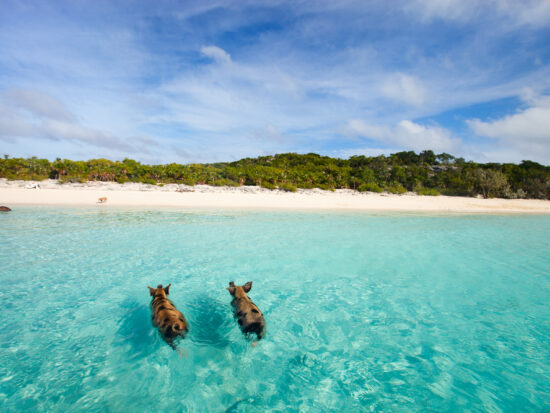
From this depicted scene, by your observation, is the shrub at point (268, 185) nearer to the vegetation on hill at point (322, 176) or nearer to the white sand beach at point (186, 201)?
the vegetation on hill at point (322, 176)

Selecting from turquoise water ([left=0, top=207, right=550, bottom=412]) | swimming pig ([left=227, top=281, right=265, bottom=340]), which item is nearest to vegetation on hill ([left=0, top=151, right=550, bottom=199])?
turquoise water ([left=0, top=207, right=550, bottom=412])

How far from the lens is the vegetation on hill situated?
3403cm

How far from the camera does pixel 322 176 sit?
4159 cm

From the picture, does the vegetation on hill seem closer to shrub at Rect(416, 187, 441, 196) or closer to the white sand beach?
shrub at Rect(416, 187, 441, 196)

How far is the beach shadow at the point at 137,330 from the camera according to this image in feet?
11.9

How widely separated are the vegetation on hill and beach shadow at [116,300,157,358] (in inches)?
1178

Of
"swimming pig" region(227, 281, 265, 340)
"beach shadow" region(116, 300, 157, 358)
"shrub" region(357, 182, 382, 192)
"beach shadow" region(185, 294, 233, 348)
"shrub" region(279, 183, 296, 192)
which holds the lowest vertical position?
"beach shadow" region(116, 300, 157, 358)

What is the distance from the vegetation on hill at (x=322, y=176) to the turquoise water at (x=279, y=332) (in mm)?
27390

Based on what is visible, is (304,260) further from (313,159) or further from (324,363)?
(313,159)

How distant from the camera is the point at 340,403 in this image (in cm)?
282

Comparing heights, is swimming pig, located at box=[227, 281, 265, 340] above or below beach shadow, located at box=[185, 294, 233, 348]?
above

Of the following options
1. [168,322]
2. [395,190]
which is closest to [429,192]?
[395,190]

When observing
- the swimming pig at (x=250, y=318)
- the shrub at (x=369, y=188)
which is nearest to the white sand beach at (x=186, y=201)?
the shrub at (x=369, y=188)

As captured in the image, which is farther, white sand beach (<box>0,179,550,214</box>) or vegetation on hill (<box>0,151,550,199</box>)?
vegetation on hill (<box>0,151,550,199</box>)
